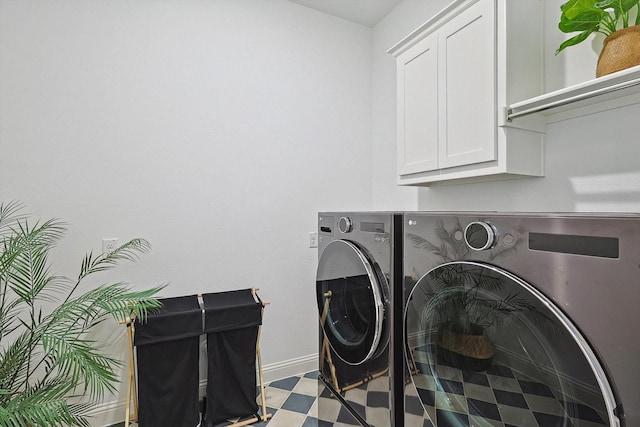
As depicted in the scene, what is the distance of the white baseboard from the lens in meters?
1.85

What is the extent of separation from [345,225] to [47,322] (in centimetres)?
157

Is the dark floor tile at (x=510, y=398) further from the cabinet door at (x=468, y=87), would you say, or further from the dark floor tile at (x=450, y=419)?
the cabinet door at (x=468, y=87)

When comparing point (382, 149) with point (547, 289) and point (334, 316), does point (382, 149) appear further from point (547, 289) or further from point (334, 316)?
point (547, 289)

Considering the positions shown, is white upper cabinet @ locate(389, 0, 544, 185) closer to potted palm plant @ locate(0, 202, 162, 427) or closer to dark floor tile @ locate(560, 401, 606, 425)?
dark floor tile @ locate(560, 401, 606, 425)

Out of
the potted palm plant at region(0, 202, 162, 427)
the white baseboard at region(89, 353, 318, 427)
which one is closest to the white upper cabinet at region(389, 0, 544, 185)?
the potted palm plant at region(0, 202, 162, 427)

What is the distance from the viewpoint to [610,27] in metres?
1.16

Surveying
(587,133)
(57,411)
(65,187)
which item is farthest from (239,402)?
(587,133)

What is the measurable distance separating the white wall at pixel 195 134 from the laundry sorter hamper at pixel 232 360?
32 cm

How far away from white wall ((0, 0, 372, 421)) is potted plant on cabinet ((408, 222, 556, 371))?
55.9 inches

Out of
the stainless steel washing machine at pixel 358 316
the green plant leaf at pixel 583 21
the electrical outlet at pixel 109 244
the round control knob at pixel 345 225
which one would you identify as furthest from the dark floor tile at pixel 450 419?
the electrical outlet at pixel 109 244

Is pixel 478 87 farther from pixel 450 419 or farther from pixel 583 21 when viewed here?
pixel 450 419

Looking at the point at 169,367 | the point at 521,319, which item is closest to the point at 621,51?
the point at 521,319

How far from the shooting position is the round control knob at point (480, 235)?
2.87 ft

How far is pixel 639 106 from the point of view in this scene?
1198 millimetres
